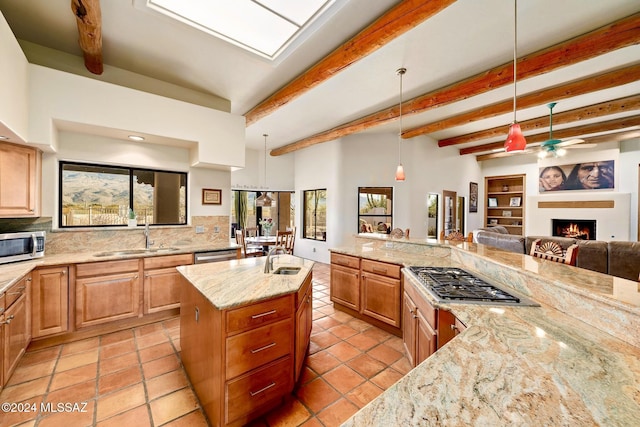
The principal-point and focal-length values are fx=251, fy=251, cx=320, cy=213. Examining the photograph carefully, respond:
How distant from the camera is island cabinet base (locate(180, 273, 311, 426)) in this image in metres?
1.53

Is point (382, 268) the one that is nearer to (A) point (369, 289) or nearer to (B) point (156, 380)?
(A) point (369, 289)

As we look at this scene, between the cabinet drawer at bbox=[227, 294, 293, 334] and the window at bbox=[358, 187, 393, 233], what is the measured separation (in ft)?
14.2

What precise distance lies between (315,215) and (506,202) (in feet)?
21.3

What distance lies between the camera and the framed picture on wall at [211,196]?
4012 millimetres

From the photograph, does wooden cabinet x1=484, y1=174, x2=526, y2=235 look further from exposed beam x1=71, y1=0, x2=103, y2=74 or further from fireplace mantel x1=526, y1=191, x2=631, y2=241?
exposed beam x1=71, y1=0, x2=103, y2=74

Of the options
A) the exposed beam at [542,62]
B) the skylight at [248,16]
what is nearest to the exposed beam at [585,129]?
the exposed beam at [542,62]

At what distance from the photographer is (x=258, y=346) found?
5.40ft

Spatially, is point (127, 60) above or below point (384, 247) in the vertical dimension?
above

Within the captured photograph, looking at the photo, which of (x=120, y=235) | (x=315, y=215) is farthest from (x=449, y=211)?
(x=120, y=235)

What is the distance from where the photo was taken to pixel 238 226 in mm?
7418

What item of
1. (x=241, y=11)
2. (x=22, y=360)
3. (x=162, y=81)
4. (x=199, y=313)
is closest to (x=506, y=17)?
(x=241, y=11)

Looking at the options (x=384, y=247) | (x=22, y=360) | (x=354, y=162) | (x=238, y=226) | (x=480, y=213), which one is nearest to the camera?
(x=22, y=360)

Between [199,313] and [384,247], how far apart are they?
260cm

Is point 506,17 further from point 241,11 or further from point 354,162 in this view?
point 354,162
